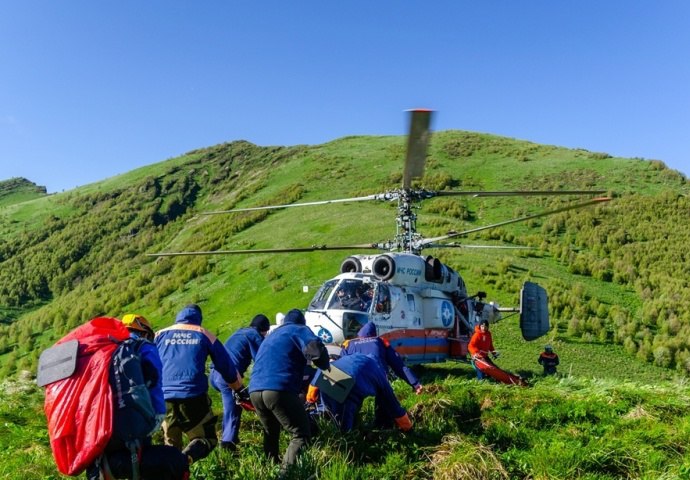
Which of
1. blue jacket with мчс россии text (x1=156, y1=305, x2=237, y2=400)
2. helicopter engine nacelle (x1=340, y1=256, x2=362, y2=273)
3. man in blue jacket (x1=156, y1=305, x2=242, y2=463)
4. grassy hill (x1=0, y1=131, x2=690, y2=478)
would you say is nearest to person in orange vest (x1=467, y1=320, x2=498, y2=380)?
grassy hill (x1=0, y1=131, x2=690, y2=478)

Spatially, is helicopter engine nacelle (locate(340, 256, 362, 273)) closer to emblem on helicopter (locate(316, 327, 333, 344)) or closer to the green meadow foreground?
emblem on helicopter (locate(316, 327, 333, 344))

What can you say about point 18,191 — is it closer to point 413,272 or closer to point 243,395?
point 413,272

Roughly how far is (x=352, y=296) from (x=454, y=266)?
14425mm

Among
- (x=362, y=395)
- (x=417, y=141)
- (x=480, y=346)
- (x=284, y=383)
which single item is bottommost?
(x=480, y=346)

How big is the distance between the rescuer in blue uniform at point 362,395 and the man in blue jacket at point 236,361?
1.14 metres

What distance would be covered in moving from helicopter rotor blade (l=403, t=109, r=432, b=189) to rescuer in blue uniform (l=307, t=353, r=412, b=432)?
4.15m

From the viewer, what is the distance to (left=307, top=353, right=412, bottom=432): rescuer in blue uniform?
23.3ft

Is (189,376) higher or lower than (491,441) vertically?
higher

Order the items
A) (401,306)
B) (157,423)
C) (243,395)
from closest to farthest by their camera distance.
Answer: (157,423) → (243,395) → (401,306)

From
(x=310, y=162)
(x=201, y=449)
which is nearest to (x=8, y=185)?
(x=310, y=162)

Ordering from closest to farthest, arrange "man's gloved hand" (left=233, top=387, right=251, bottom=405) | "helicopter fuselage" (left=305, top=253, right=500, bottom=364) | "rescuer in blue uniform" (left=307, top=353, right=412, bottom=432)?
"man's gloved hand" (left=233, top=387, right=251, bottom=405) → "rescuer in blue uniform" (left=307, top=353, right=412, bottom=432) → "helicopter fuselage" (left=305, top=253, right=500, bottom=364)

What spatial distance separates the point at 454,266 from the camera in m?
26.1

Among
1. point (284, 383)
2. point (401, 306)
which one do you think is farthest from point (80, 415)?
point (401, 306)

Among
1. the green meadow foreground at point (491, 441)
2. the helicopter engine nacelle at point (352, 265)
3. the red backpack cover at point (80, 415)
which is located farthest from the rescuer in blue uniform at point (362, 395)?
the helicopter engine nacelle at point (352, 265)
